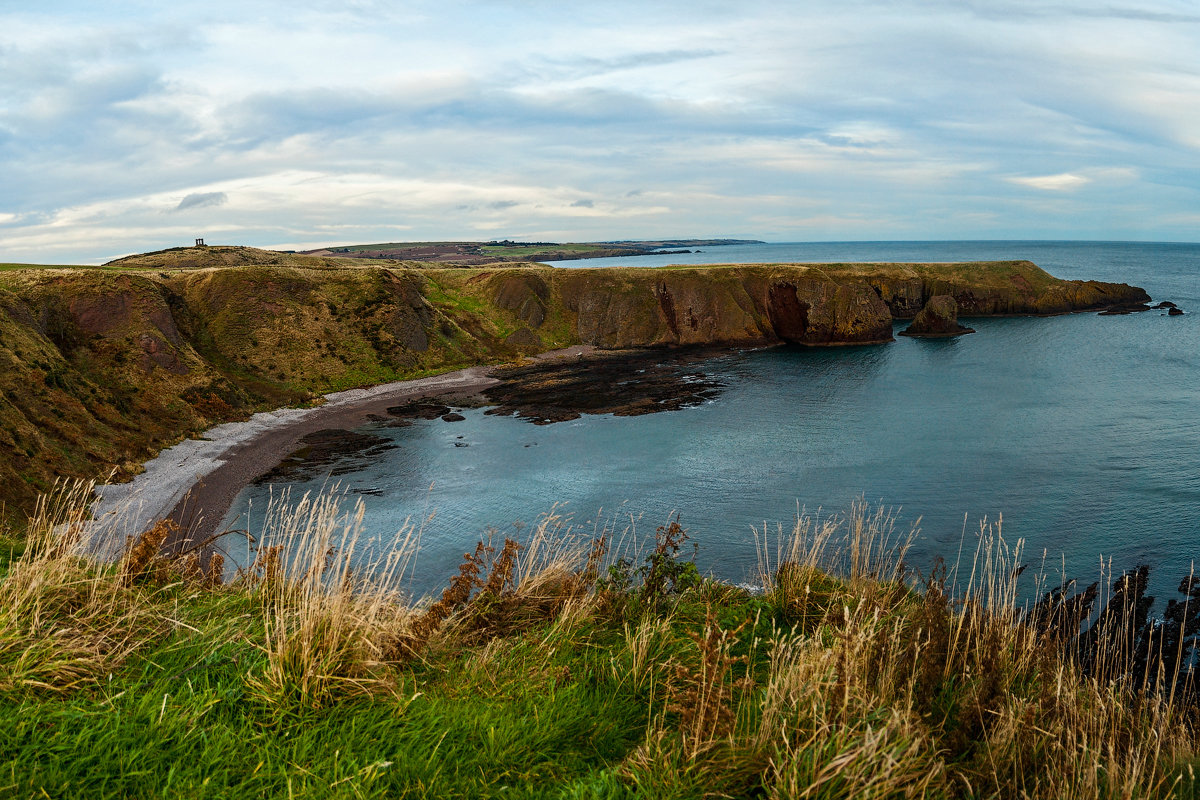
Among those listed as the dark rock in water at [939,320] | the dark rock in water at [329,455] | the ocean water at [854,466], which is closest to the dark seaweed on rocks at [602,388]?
the ocean water at [854,466]

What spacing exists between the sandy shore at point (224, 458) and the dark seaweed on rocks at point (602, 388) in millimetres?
5154

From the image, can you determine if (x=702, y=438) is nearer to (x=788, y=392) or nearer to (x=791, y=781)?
(x=788, y=392)

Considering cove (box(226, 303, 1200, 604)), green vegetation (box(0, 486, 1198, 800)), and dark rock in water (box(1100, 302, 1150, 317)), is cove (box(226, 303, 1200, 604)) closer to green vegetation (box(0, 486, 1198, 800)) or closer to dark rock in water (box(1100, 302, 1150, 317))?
green vegetation (box(0, 486, 1198, 800))

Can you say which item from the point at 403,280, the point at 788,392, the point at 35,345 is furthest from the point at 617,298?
the point at 35,345

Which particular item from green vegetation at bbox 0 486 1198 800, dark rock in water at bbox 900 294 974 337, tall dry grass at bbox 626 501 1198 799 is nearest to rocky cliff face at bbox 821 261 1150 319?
dark rock in water at bbox 900 294 974 337

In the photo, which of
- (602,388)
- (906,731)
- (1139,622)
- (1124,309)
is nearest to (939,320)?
(1124,309)

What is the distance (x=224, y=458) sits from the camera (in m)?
42.8

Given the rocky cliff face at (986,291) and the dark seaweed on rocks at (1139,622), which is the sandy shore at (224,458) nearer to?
the dark seaweed on rocks at (1139,622)

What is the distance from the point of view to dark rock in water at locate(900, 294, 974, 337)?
295 feet

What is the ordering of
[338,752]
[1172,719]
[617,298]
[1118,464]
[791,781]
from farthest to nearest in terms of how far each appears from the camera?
[617,298] → [1118,464] → [1172,719] → [338,752] → [791,781]

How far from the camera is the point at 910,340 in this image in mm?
88188

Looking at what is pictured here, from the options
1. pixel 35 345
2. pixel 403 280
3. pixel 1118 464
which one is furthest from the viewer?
pixel 403 280

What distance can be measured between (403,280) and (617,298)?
2726cm

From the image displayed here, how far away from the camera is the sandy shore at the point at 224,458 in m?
31.7
